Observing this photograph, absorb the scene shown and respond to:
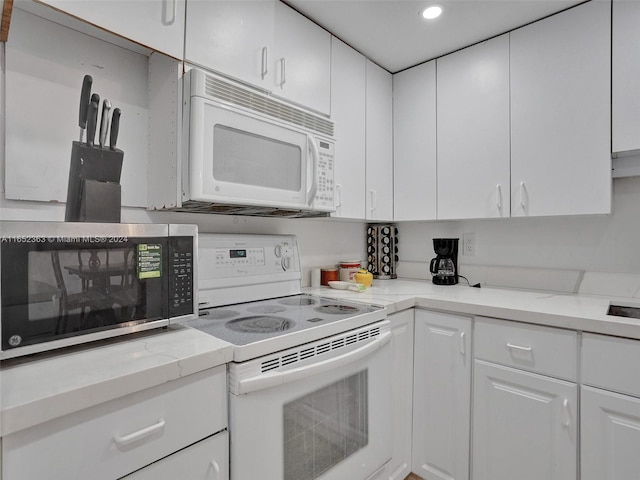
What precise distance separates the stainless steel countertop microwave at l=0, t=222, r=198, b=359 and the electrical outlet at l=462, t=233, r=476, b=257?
5.69 ft

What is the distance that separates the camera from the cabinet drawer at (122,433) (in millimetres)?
660

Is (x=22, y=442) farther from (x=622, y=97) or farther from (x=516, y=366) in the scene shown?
(x=622, y=97)

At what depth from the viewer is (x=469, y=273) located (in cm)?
218

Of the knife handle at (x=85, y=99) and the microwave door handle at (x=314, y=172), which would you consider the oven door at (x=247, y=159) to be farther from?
the knife handle at (x=85, y=99)

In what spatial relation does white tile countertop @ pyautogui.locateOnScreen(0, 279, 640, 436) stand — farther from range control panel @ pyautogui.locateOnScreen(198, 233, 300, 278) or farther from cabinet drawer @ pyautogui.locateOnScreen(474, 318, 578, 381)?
range control panel @ pyautogui.locateOnScreen(198, 233, 300, 278)

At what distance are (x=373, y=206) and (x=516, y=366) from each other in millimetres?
1103

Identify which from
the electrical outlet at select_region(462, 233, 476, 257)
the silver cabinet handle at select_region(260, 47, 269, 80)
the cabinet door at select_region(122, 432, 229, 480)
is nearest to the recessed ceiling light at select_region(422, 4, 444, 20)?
the silver cabinet handle at select_region(260, 47, 269, 80)

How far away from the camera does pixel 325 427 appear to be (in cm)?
121

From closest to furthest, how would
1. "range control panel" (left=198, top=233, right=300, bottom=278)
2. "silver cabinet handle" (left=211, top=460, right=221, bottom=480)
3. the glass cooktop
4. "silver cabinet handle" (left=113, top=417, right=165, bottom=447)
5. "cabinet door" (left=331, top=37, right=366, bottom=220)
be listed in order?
"silver cabinet handle" (left=113, top=417, right=165, bottom=447) → "silver cabinet handle" (left=211, top=460, right=221, bottom=480) → the glass cooktop → "range control panel" (left=198, top=233, right=300, bottom=278) → "cabinet door" (left=331, top=37, right=366, bottom=220)

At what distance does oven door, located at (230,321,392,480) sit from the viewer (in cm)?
97

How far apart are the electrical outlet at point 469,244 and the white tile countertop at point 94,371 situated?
175cm

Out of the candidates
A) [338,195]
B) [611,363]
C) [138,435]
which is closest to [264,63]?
[338,195]

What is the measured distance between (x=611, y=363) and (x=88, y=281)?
5.57 ft

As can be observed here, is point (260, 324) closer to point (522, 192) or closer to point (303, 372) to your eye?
point (303, 372)
